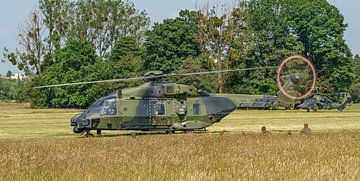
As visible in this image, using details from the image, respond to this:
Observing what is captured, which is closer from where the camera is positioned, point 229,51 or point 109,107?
point 109,107

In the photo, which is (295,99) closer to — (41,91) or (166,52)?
(166,52)

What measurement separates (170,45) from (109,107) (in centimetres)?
5906

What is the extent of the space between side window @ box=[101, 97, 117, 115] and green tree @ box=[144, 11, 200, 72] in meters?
56.4

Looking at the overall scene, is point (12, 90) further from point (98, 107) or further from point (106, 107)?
point (106, 107)

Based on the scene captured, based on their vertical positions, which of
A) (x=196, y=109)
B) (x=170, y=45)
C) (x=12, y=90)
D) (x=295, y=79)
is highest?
(x=170, y=45)

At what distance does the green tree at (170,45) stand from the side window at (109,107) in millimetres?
56438

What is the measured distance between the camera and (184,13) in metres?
96.4

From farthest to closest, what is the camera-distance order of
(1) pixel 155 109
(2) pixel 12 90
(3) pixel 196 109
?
1. (2) pixel 12 90
2. (3) pixel 196 109
3. (1) pixel 155 109

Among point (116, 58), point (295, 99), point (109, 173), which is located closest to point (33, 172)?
point (109, 173)

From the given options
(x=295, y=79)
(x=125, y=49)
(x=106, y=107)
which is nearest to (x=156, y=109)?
(x=106, y=107)

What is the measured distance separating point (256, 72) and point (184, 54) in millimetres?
10946

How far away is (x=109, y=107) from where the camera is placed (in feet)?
99.0

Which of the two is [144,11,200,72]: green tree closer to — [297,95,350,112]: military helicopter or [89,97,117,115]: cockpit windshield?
[297,95,350,112]: military helicopter

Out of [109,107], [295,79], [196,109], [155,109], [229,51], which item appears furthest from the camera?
[229,51]
